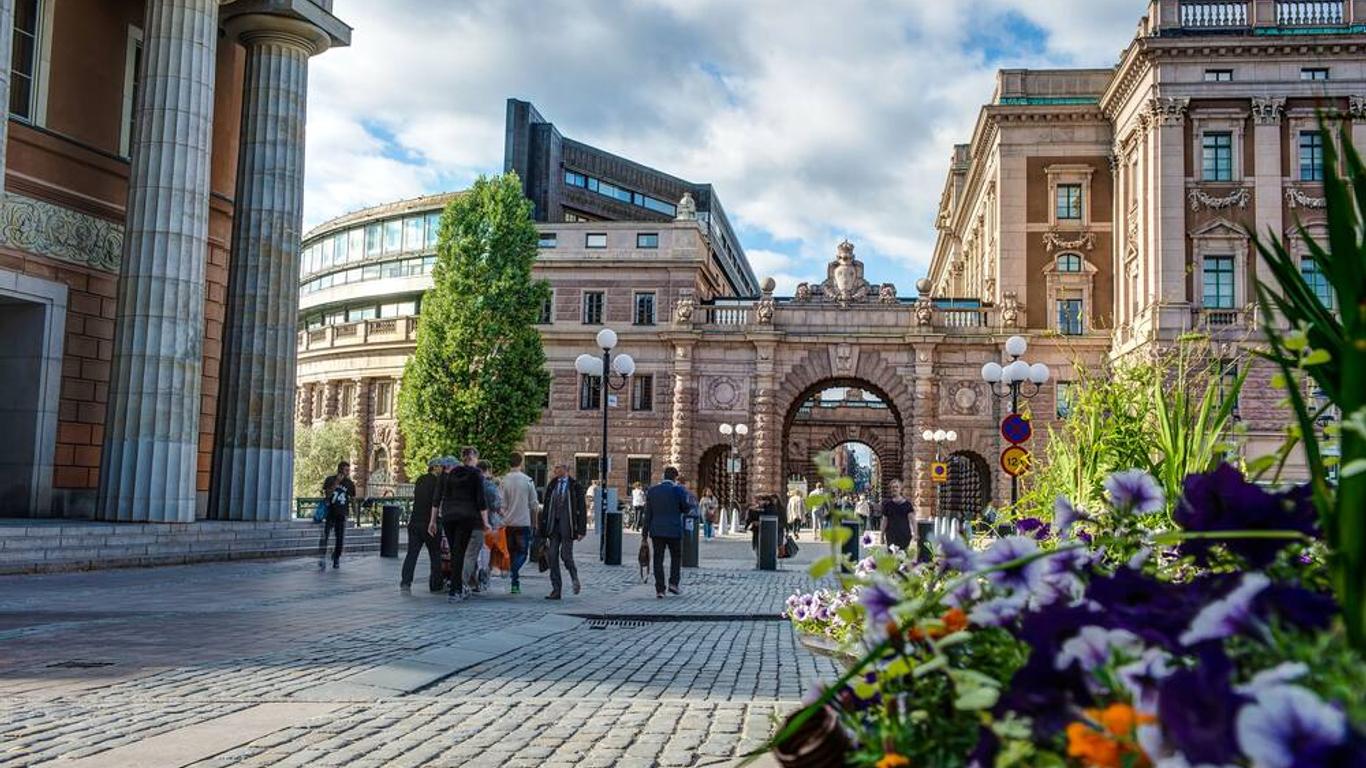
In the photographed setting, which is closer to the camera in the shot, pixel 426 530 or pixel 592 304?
pixel 426 530

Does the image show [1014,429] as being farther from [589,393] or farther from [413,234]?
[413,234]

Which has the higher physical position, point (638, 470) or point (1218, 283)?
point (1218, 283)

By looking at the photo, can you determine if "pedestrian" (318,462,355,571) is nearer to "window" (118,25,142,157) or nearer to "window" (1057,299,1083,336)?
"window" (118,25,142,157)

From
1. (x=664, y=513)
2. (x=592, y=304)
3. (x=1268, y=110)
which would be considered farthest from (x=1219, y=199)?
(x=664, y=513)

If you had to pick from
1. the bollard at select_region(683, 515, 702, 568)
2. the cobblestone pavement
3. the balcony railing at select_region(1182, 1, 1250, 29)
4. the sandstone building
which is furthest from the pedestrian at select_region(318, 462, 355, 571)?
the balcony railing at select_region(1182, 1, 1250, 29)

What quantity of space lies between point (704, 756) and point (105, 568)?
13671 millimetres

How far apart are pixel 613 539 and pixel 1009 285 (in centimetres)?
2866

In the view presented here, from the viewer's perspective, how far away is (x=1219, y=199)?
130 ft

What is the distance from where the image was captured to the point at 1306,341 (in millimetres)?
2137

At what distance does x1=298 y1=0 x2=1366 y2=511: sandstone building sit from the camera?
39.2 metres

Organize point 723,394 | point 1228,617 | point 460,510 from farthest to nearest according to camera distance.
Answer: point 723,394, point 460,510, point 1228,617

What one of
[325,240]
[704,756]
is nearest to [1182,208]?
[704,756]

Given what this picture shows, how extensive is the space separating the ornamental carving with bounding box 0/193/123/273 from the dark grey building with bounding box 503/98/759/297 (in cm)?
4480

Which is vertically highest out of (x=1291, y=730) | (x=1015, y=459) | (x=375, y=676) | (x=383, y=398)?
(x=383, y=398)
